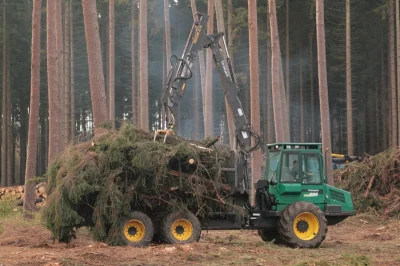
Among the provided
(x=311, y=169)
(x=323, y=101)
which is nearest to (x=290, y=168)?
(x=311, y=169)

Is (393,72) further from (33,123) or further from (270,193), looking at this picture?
(270,193)

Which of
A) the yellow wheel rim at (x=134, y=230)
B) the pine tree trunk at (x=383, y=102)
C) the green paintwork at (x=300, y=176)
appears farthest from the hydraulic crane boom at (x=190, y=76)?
the pine tree trunk at (x=383, y=102)

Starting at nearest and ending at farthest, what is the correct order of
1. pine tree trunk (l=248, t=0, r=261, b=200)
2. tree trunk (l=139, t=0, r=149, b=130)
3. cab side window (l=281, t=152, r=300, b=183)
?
cab side window (l=281, t=152, r=300, b=183), pine tree trunk (l=248, t=0, r=261, b=200), tree trunk (l=139, t=0, r=149, b=130)

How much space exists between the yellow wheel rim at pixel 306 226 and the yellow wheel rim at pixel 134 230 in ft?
13.1

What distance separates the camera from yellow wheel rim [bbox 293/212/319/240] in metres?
16.2

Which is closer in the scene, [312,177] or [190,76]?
[312,177]

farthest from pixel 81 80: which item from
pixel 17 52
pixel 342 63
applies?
pixel 342 63

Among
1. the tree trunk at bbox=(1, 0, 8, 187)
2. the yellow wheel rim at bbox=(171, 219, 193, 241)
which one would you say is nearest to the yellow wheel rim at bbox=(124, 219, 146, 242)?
the yellow wheel rim at bbox=(171, 219, 193, 241)

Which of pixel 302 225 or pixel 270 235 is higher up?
pixel 302 225

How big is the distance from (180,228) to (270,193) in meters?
2.73

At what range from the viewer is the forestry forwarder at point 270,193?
15.8 meters

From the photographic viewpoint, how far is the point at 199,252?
13.4 metres

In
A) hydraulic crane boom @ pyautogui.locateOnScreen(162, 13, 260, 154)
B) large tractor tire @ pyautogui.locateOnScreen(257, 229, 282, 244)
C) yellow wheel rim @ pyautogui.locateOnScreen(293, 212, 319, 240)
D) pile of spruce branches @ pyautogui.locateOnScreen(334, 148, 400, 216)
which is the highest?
hydraulic crane boom @ pyautogui.locateOnScreen(162, 13, 260, 154)

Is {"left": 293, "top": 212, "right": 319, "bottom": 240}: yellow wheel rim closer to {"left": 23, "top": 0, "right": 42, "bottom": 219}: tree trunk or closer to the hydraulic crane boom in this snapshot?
the hydraulic crane boom
